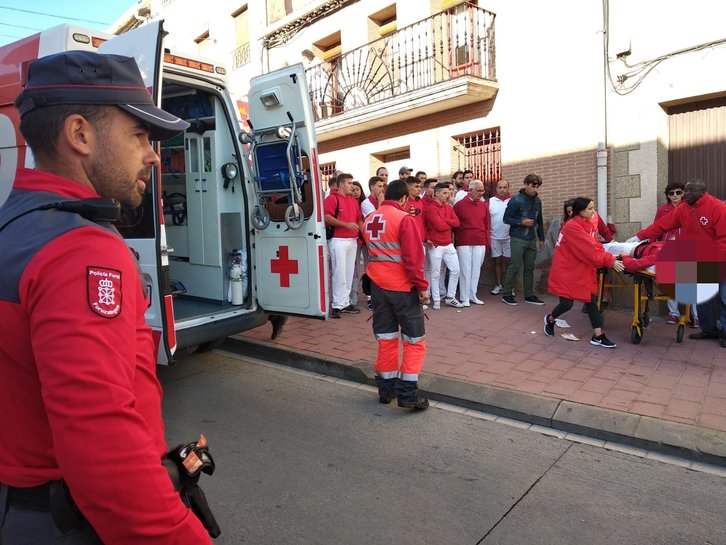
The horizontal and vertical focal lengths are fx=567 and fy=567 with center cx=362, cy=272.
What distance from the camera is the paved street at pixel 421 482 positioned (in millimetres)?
2967

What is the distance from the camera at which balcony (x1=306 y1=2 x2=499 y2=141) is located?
34.4 feet

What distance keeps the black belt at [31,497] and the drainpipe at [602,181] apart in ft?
29.2

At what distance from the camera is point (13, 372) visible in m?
1.07

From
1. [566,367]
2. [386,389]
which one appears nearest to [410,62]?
[566,367]

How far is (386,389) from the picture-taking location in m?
4.87

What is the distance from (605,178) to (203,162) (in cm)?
606

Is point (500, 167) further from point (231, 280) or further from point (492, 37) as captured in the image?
point (231, 280)

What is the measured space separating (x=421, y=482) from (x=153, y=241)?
2.56 metres

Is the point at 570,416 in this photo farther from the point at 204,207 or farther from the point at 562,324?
the point at 204,207

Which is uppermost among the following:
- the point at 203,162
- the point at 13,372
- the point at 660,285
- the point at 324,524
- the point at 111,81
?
the point at 203,162

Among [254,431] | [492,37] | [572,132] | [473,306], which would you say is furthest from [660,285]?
[492,37]

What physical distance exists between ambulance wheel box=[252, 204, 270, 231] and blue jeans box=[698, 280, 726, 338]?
16.1ft

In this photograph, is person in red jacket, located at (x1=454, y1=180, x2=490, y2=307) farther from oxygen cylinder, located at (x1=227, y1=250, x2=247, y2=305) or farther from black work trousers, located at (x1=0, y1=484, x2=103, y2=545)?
black work trousers, located at (x1=0, y1=484, x2=103, y2=545)

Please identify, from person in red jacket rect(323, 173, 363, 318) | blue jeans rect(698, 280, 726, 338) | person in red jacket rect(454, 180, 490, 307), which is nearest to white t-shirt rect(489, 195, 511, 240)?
person in red jacket rect(454, 180, 490, 307)
